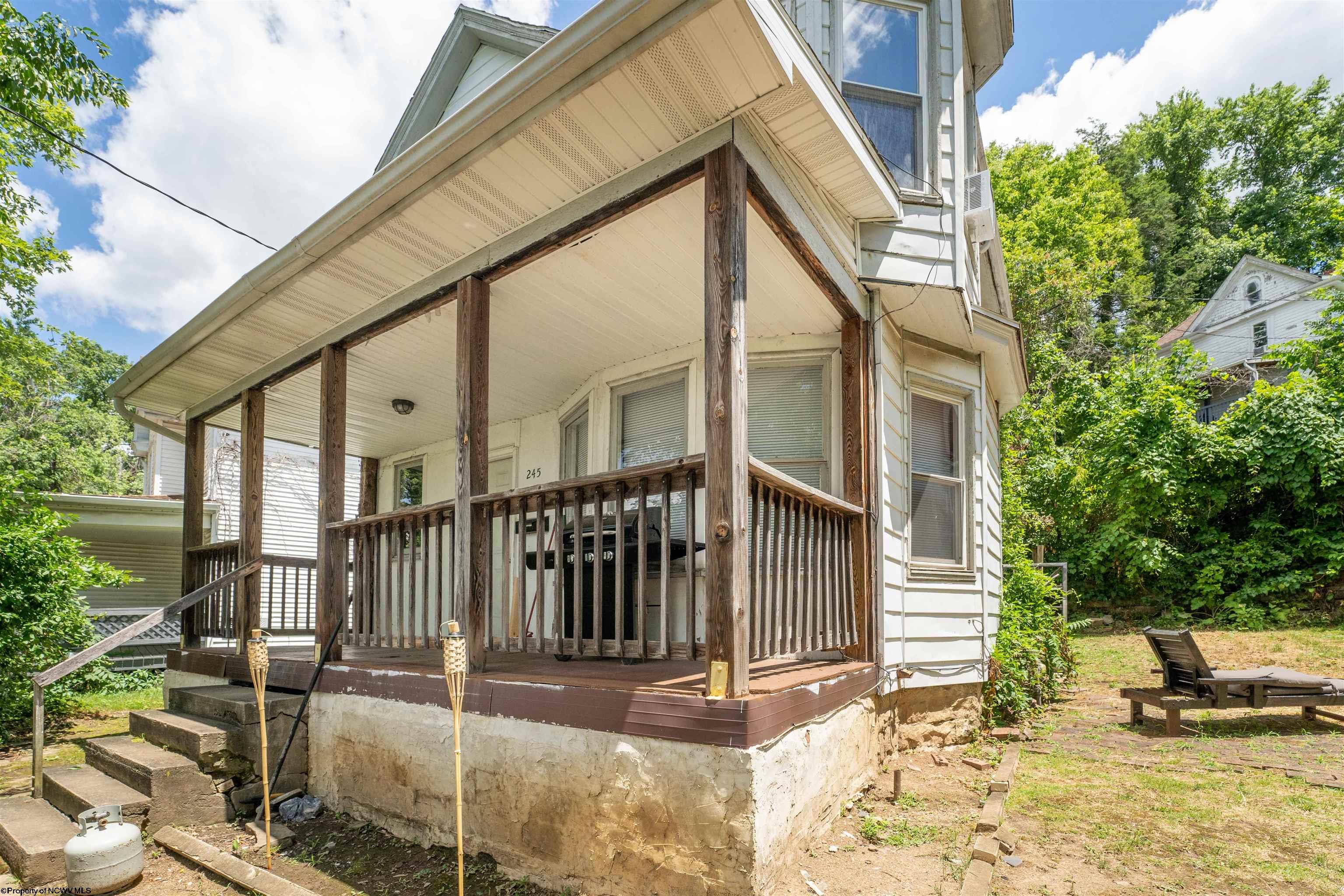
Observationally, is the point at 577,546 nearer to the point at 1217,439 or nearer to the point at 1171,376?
the point at 1217,439

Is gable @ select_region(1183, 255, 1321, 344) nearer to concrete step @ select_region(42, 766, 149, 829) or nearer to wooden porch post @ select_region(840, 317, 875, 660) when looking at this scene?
wooden porch post @ select_region(840, 317, 875, 660)

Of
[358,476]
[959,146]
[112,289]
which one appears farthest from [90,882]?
[112,289]

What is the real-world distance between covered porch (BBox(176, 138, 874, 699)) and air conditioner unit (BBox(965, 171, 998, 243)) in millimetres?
1933

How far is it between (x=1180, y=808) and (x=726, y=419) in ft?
11.2

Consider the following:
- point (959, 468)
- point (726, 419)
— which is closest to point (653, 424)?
point (959, 468)

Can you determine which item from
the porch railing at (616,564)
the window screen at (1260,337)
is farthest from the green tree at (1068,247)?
the porch railing at (616,564)

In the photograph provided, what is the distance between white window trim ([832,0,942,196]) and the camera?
5410 mm

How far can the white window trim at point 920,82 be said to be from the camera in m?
5.41

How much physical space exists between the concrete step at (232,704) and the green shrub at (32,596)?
242 cm

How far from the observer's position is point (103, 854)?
11.3 ft

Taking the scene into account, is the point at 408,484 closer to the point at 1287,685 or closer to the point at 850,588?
the point at 850,588

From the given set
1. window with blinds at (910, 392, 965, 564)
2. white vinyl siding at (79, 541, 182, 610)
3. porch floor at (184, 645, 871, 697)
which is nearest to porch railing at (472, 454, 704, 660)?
porch floor at (184, 645, 871, 697)

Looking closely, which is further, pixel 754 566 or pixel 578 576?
pixel 578 576

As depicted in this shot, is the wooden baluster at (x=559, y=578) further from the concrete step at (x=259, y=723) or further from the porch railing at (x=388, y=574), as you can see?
the concrete step at (x=259, y=723)
